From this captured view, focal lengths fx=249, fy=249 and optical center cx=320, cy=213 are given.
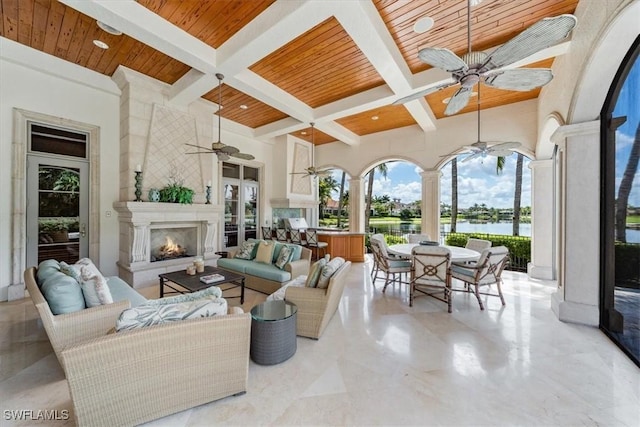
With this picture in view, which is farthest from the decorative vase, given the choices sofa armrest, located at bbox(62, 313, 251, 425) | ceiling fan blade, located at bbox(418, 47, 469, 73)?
ceiling fan blade, located at bbox(418, 47, 469, 73)

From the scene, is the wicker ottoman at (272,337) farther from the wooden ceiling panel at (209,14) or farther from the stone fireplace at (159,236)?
the stone fireplace at (159,236)

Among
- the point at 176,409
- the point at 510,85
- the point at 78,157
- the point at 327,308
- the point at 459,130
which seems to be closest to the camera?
the point at 176,409

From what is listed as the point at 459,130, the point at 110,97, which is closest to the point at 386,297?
the point at 459,130

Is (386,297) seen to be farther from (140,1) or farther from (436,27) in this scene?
(140,1)

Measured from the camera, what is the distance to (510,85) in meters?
2.43

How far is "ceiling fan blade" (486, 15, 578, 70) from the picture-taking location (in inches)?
64.4

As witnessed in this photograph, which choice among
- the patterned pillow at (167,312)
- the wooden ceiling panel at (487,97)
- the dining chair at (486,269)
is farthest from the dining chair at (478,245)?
the patterned pillow at (167,312)

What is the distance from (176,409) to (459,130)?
23.7 feet

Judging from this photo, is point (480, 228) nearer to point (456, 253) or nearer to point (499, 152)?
point (499, 152)

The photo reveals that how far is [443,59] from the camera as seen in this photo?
2.13 metres

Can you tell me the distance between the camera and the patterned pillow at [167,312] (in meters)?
1.57

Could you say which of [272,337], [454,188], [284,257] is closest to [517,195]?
[454,188]

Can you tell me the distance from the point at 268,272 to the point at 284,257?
1.16 ft

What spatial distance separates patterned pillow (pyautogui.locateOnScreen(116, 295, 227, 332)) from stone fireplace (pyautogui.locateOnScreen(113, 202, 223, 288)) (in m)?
3.54
